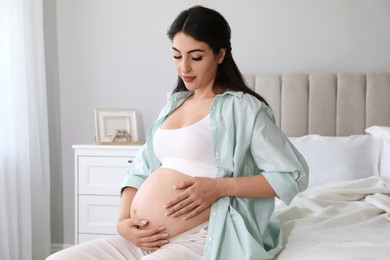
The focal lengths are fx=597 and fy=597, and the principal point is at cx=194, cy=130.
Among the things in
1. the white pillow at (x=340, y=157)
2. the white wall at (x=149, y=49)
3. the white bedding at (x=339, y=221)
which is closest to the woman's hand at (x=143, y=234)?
the white bedding at (x=339, y=221)

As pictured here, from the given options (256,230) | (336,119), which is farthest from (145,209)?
(336,119)

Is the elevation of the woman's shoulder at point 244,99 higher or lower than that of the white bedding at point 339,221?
higher

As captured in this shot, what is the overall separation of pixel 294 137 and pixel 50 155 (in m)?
1.56

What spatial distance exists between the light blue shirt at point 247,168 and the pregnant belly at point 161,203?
0.08 metres

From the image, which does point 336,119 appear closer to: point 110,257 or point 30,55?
point 30,55

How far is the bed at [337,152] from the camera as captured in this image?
5.95 feet

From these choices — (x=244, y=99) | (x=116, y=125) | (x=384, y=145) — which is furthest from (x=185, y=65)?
(x=116, y=125)

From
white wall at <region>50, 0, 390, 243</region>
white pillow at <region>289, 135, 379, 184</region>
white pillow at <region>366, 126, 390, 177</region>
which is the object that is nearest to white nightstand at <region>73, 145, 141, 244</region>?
white wall at <region>50, 0, 390, 243</region>

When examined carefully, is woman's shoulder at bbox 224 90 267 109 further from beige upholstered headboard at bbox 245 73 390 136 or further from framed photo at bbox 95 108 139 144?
framed photo at bbox 95 108 139 144

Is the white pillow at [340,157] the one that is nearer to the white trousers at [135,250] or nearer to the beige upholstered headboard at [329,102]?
the beige upholstered headboard at [329,102]

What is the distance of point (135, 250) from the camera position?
62.9 inches

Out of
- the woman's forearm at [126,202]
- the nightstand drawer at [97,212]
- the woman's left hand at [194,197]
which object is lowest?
the nightstand drawer at [97,212]

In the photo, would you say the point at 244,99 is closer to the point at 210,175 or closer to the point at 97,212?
the point at 210,175

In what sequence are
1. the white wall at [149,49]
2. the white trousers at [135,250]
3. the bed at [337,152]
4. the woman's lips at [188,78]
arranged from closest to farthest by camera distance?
the white trousers at [135,250] → the woman's lips at [188,78] → the bed at [337,152] → the white wall at [149,49]
